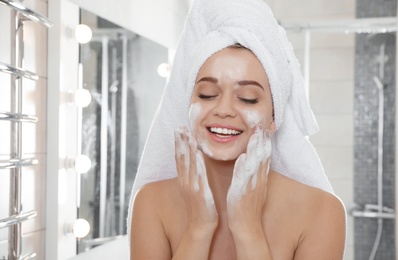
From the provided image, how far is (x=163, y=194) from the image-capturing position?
1.23 m

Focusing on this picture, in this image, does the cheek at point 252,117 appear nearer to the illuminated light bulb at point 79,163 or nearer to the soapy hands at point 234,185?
the soapy hands at point 234,185

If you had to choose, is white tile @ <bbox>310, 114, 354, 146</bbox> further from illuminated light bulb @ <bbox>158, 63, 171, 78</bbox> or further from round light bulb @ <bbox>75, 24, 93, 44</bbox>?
round light bulb @ <bbox>75, 24, 93, 44</bbox>

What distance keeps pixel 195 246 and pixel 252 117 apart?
291 mm

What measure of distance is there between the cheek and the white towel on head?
0.07m

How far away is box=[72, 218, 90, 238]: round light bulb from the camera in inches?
61.7

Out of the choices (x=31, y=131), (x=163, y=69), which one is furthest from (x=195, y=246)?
(x=163, y=69)

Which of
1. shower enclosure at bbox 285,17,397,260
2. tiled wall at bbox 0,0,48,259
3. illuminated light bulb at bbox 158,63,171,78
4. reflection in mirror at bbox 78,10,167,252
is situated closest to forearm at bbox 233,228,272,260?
tiled wall at bbox 0,0,48,259

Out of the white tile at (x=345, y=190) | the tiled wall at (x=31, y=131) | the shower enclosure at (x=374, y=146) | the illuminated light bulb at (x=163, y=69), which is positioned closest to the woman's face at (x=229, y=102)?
the tiled wall at (x=31, y=131)

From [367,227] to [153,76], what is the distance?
1.59 m

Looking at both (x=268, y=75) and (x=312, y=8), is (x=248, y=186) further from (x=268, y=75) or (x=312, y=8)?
(x=312, y=8)

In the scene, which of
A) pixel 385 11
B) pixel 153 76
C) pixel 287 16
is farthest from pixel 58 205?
pixel 385 11

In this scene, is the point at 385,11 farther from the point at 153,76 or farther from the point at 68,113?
the point at 68,113

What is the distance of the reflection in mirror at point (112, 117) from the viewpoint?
1.67m

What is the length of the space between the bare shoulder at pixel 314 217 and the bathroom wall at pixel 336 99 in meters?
1.82
